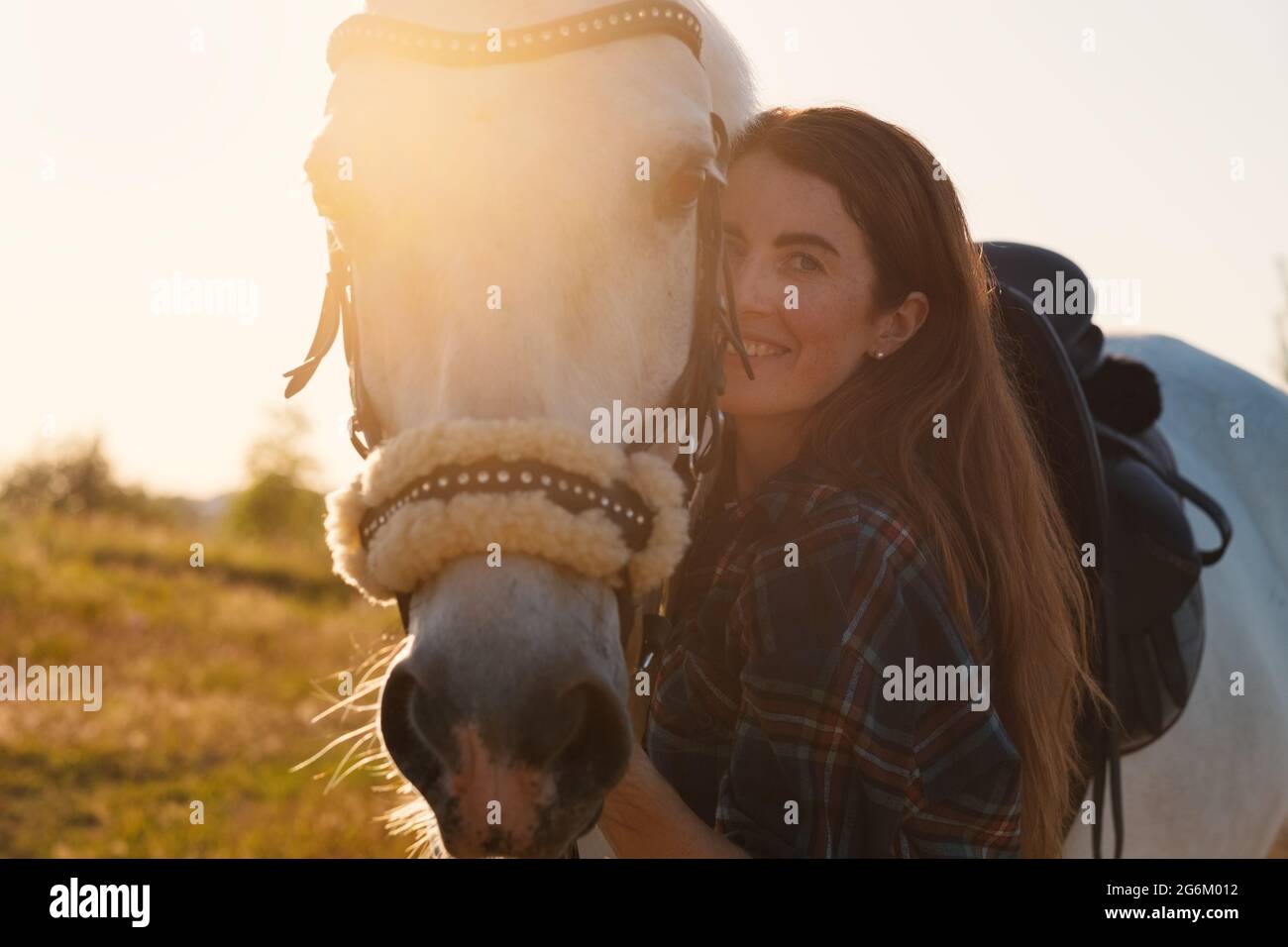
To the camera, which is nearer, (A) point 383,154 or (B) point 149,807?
(A) point 383,154

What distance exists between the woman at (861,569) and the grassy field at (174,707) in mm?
827

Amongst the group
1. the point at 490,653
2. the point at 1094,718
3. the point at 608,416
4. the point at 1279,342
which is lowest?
the point at 1094,718

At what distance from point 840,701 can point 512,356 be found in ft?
2.60

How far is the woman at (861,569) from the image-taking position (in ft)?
5.93

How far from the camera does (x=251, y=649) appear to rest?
30.7 feet

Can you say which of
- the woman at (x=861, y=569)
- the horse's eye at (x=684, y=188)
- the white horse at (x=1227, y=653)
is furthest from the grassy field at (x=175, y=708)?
the horse's eye at (x=684, y=188)

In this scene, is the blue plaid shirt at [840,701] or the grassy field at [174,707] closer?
the blue plaid shirt at [840,701]

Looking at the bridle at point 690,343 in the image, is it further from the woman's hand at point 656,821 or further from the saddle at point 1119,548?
the saddle at point 1119,548

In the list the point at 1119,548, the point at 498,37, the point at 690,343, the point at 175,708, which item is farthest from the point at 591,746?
the point at 175,708

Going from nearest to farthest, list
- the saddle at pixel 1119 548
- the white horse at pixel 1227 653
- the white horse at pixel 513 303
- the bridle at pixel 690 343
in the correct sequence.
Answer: the white horse at pixel 513 303
the bridle at pixel 690 343
the saddle at pixel 1119 548
the white horse at pixel 1227 653

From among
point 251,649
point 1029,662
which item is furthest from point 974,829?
point 251,649

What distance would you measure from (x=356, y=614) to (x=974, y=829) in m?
10.4
